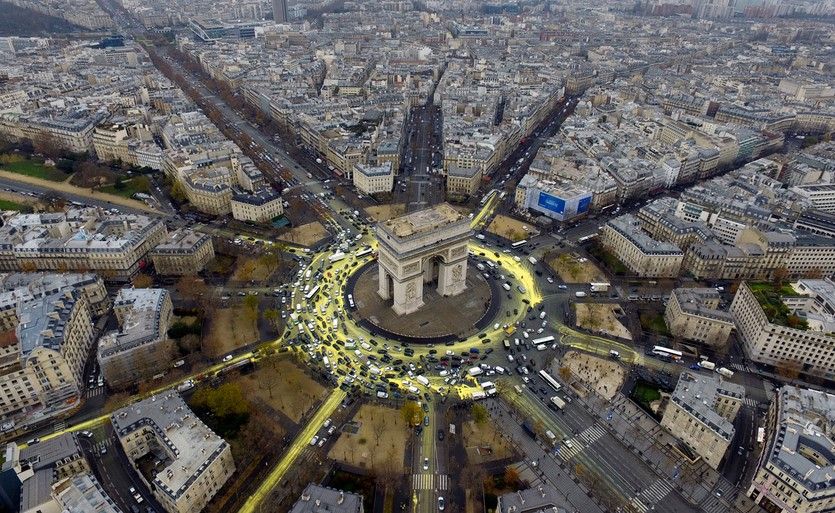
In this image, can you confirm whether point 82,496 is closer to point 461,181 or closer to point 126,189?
point 126,189

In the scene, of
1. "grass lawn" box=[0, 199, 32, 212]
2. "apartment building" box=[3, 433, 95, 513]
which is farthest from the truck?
"grass lawn" box=[0, 199, 32, 212]

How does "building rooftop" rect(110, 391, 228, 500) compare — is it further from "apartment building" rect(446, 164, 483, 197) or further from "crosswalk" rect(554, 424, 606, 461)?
"apartment building" rect(446, 164, 483, 197)

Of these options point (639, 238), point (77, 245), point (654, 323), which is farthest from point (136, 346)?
point (639, 238)

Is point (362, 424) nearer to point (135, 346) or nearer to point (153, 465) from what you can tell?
point (153, 465)

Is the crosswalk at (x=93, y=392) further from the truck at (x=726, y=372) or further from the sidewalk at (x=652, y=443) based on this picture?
the truck at (x=726, y=372)

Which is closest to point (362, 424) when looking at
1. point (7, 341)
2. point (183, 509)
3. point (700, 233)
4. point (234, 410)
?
point (234, 410)

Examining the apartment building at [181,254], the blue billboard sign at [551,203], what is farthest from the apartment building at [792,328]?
the apartment building at [181,254]
